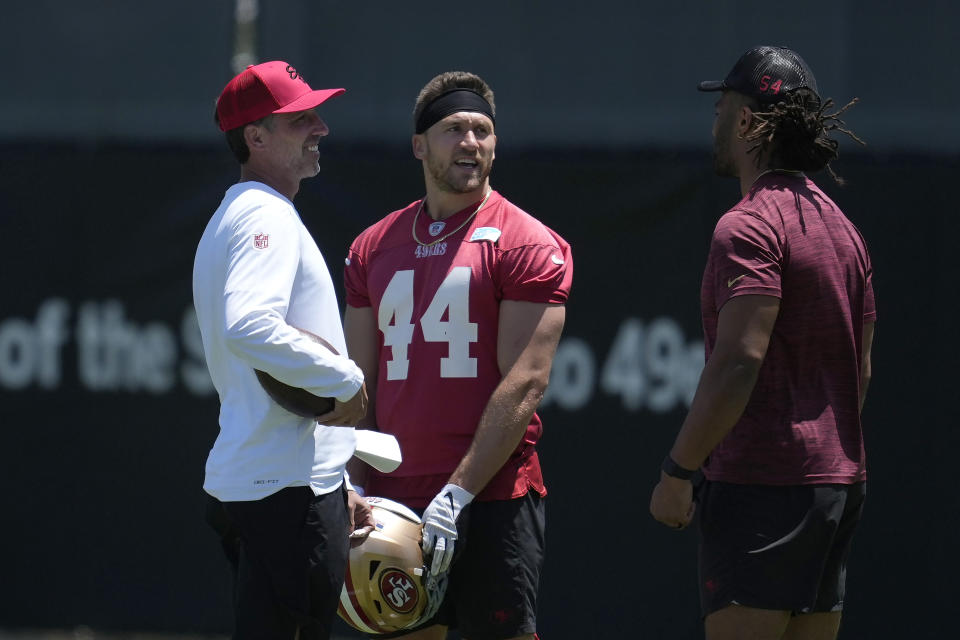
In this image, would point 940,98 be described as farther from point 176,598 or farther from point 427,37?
point 176,598

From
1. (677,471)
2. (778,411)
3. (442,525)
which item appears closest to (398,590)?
(442,525)

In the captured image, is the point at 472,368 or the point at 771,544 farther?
the point at 472,368

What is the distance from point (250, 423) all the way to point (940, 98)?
3.99 m

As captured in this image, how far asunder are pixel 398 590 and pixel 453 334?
2.41 ft

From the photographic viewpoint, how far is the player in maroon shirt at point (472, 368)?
3.55 meters

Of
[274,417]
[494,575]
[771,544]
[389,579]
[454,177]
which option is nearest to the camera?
[274,417]

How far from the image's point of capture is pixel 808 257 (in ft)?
10.1

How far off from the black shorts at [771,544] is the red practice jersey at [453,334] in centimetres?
71

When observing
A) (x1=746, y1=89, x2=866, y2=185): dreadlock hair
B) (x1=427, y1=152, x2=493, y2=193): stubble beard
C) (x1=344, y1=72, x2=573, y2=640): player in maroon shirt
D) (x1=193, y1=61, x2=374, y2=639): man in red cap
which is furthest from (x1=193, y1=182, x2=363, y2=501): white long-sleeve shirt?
(x1=746, y1=89, x2=866, y2=185): dreadlock hair

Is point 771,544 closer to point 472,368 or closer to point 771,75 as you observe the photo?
point 472,368

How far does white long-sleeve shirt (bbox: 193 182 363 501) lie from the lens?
9.40 feet

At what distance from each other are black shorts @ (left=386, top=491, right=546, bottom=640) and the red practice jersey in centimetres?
7

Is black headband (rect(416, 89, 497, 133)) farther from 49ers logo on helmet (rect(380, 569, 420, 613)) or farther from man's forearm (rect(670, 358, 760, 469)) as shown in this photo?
49ers logo on helmet (rect(380, 569, 420, 613))

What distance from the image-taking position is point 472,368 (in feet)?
11.8
